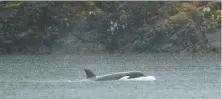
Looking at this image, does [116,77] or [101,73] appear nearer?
[116,77]

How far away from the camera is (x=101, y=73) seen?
165 inches

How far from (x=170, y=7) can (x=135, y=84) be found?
2.67m

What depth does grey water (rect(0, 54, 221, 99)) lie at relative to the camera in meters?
2.93

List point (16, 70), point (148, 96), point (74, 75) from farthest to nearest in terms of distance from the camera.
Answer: point (16, 70)
point (74, 75)
point (148, 96)

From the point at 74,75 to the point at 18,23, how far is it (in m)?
2.27

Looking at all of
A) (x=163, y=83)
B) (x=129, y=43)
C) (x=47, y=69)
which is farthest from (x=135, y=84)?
(x=129, y=43)

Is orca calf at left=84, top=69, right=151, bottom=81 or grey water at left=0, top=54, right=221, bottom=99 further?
orca calf at left=84, top=69, right=151, bottom=81

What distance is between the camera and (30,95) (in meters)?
2.90

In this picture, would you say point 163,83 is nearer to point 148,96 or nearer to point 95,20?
point 148,96

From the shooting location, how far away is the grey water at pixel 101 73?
293 centimetres

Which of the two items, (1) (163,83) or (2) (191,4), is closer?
(1) (163,83)

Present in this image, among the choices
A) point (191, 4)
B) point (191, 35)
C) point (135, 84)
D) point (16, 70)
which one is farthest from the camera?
point (191, 35)

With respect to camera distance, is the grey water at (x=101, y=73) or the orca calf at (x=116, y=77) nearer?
the grey water at (x=101, y=73)

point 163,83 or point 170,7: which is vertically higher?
point 170,7
